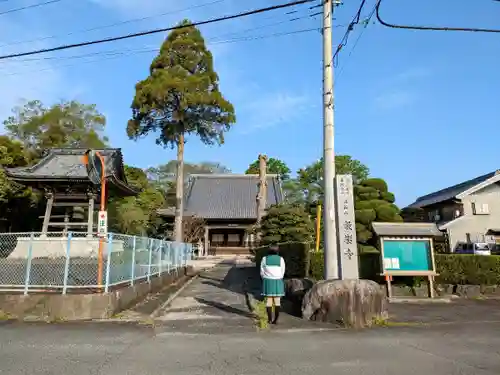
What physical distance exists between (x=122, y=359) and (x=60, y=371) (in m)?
0.71

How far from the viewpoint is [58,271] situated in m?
7.62

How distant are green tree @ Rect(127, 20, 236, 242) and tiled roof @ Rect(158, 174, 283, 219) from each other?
465 inches

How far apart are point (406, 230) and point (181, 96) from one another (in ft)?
45.7

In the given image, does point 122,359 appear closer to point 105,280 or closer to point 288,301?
point 105,280

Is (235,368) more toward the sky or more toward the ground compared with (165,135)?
more toward the ground

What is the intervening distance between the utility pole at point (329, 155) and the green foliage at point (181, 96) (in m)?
12.1

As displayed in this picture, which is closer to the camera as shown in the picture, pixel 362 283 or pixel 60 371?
pixel 60 371

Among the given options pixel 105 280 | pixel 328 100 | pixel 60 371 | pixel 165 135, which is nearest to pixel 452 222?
pixel 165 135

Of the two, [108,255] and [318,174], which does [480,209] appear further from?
[108,255]

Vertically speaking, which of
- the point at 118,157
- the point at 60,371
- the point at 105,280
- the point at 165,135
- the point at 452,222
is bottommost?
the point at 60,371

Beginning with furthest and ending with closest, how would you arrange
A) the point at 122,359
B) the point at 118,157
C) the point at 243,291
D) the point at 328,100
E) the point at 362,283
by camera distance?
1. the point at 118,157
2. the point at 243,291
3. the point at 328,100
4. the point at 362,283
5. the point at 122,359

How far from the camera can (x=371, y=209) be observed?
51.0 feet

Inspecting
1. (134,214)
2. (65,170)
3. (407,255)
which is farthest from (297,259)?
(134,214)

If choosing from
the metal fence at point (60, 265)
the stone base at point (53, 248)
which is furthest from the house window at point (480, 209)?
the stone base at point (53, 248)
